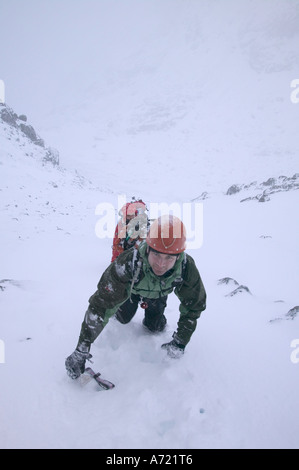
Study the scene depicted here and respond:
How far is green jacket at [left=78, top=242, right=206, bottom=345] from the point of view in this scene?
7.14 ft

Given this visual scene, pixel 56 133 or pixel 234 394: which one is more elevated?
pixel 56 133

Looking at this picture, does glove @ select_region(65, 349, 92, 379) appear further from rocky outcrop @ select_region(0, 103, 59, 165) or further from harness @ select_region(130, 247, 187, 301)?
A: rocky outcrop @ select_region(0, 103, 59, 165)

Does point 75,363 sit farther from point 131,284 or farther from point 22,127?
point 22,127

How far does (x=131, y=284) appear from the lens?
7.36 ft

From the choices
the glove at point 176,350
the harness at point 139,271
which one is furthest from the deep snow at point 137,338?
the harness at point 139,271

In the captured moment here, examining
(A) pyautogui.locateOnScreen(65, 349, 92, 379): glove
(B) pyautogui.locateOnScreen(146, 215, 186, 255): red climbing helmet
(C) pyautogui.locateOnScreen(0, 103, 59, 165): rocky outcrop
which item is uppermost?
(C) pyautogui.locateOnScreen(0, 103, 59, 165): rocky outcrop

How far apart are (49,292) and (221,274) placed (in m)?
4.28

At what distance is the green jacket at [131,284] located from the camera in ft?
7.14

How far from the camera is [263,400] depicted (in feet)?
7.19

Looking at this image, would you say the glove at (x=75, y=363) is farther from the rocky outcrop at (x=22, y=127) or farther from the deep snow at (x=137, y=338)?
the rocky outcrop at (x=22, y=127)

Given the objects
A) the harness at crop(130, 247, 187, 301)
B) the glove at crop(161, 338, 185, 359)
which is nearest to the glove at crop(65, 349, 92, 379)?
the harness at crop(130, 247, 187, 301)
